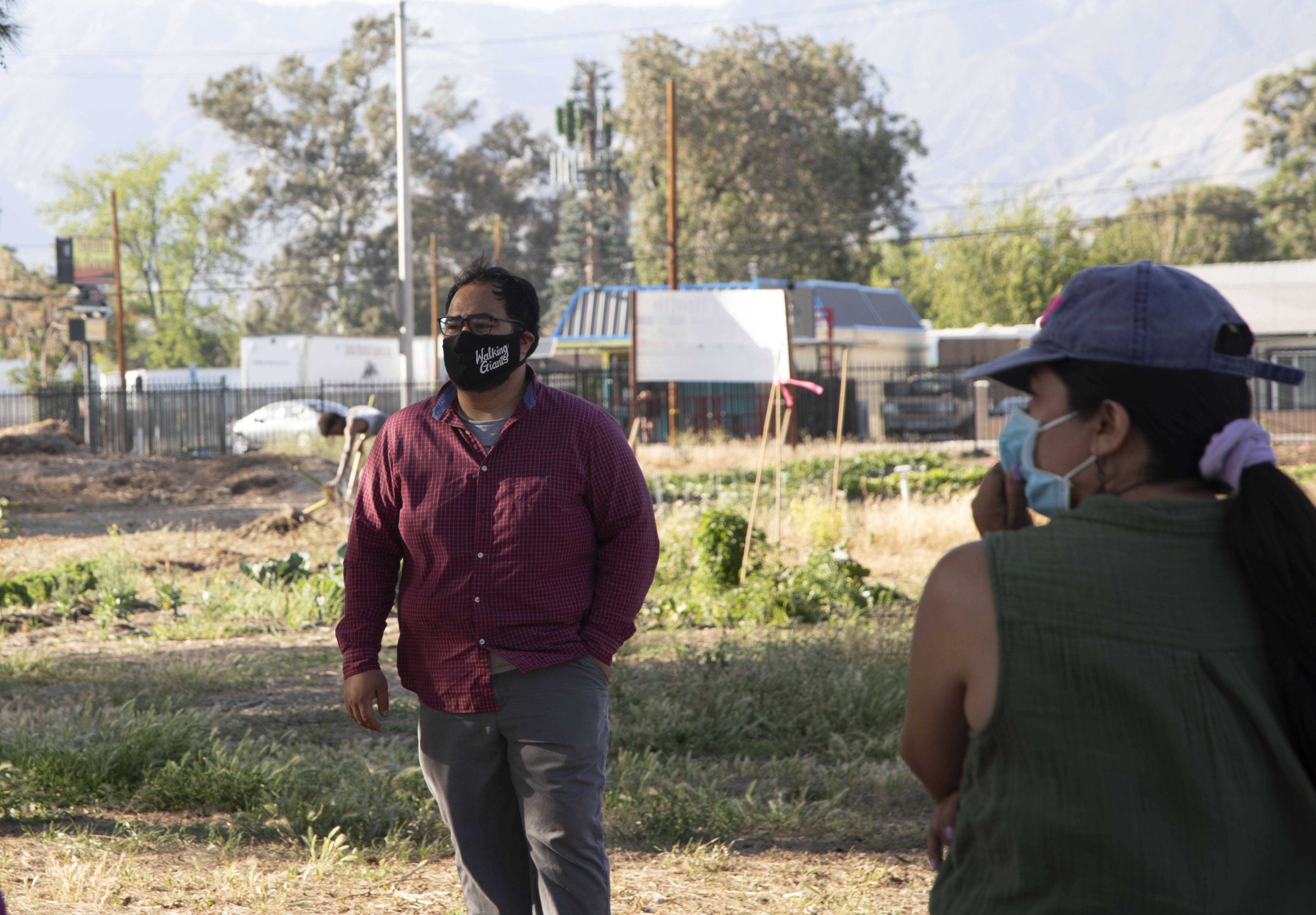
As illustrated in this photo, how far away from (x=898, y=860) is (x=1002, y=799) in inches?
121

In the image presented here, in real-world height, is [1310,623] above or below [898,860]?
above

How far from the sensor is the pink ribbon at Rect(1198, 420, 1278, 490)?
1.54 m

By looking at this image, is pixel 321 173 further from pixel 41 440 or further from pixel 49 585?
pixel 49 585

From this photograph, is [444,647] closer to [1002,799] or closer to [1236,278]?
[1002,799]

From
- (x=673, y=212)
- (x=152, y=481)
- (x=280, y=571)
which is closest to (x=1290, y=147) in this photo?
(x=673, y=212)

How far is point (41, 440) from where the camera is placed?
26656mm

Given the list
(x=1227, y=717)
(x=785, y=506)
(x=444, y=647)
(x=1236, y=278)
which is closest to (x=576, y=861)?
(x=444, y=647)

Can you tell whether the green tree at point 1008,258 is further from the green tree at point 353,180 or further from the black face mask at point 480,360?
the black face mask at point 480,360

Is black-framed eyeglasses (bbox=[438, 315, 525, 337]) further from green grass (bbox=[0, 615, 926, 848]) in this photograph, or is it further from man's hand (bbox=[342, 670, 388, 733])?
green grass (bbox=[0, 615, 926, 848])

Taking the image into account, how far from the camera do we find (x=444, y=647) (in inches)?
120

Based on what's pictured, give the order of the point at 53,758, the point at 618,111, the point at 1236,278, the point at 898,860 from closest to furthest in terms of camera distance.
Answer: the point at 898,860, the point at 53,758, the point at 1236,278, the point at 618,111

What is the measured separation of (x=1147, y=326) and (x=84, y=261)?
3528cm

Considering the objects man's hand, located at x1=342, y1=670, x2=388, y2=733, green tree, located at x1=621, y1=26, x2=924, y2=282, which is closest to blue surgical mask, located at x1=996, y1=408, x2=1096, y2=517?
man's hand, located at x1=342, y1=670, x2=388, y2=733

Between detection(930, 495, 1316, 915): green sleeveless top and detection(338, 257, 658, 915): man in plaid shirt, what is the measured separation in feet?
5.32
